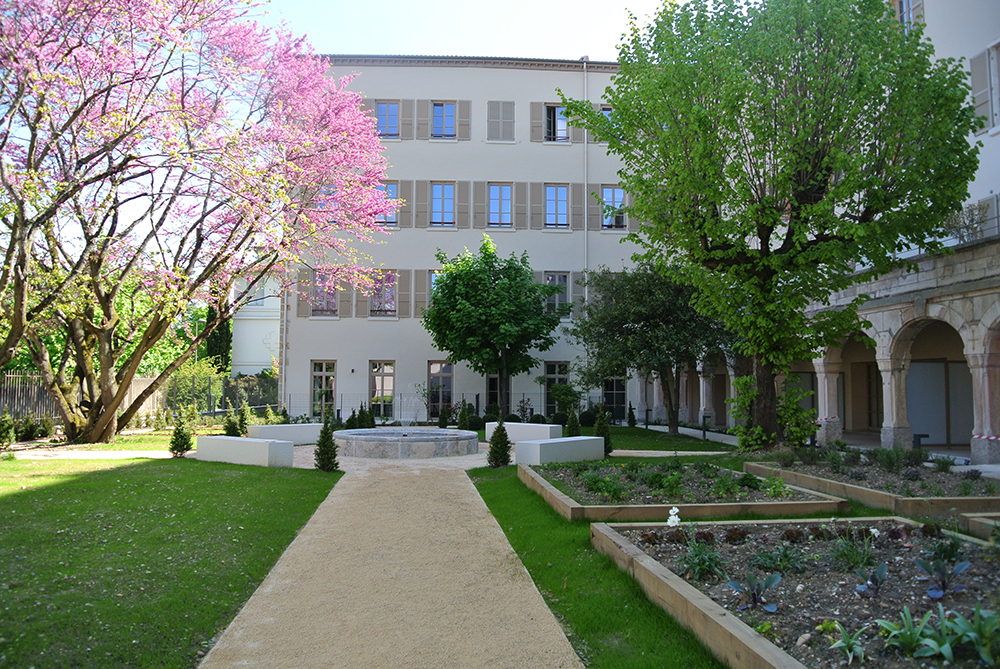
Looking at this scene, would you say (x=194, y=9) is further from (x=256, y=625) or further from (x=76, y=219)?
(x=256, y=625)

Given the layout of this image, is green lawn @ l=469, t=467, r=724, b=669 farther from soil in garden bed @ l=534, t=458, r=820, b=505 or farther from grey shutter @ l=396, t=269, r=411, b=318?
grey shutter @ l=396, t=269, r=411, b=318

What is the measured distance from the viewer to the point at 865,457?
12.1 m

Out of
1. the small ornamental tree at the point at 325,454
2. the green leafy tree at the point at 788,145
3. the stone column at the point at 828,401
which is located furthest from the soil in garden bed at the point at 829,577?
the stone column at the point at 828,401

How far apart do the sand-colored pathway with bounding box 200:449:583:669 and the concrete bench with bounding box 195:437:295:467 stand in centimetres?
571

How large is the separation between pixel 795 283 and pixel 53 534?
12.1m

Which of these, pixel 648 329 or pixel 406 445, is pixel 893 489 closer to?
pixel 406 445

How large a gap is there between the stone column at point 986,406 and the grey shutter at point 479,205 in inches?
802

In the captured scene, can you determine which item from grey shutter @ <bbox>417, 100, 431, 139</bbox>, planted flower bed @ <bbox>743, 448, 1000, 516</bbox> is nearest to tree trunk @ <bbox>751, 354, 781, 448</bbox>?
planted flower bed @ <bbox>743, 448, 1000, 516</bbox>

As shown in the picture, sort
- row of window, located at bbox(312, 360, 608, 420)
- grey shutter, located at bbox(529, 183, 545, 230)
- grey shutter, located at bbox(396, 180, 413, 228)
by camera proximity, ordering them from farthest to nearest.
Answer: grey shutter, located at bbox(529, 183, 545, 230) → grey shutter, located at bbox(396, 180, 413, 228) → row of window, located at bbox(312, 360, 608, 420)

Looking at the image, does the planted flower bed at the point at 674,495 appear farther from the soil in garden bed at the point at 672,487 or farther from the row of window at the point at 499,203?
the row of window at the point at 499,203

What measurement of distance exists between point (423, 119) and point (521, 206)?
19.0ft

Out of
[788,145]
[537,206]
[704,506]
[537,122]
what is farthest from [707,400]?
Result: [704,506]

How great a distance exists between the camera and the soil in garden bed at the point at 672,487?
857 cm

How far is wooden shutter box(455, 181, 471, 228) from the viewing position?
31469 millimetres
